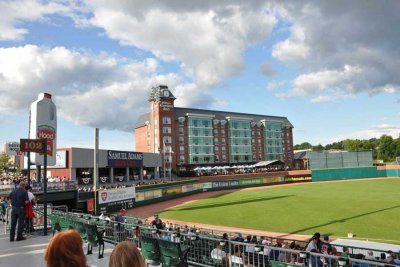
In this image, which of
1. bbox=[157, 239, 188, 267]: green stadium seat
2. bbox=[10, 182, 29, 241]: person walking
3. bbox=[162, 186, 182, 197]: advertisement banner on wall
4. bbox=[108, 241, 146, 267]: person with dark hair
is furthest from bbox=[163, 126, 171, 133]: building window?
bbox=[108, 241, 146, 267]: person with dark hair

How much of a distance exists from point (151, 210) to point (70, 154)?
20.7 meters

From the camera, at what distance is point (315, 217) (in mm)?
31953

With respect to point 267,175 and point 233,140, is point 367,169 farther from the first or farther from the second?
point 233,140

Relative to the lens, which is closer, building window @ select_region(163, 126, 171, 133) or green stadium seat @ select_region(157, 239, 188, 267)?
green stadium seat @ select_region(157, 239, 188, 267)

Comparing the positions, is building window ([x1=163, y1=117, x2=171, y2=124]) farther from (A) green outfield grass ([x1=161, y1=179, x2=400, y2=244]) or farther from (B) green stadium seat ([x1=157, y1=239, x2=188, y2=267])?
(B) green stadium seat ([x1=157, y1=239, x2=188, y2=267])

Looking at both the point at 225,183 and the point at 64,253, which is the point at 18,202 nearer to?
the point at 64,253

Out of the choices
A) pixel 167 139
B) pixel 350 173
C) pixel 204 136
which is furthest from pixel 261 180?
pixel 167 139

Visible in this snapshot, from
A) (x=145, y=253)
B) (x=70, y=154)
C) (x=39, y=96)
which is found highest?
(x=39, y=96)

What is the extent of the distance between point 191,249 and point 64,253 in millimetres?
8585

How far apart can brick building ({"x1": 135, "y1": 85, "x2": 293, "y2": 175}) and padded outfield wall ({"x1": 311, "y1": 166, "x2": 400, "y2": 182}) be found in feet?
88.3

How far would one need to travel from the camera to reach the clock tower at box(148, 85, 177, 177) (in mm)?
90625

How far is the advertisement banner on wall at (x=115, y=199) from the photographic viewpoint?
1453 inches

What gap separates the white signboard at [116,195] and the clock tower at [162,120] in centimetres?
4542

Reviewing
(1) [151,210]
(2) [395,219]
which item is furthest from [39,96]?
(2) [395,219]
